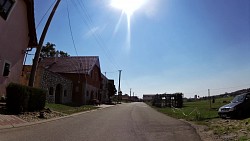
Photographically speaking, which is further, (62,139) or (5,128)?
(5,128)

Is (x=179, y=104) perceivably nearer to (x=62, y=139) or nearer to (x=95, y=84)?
(x=95, y=84)

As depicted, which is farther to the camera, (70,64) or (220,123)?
(70,64)

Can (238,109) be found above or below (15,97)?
below

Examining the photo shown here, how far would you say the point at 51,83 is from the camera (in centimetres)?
2845

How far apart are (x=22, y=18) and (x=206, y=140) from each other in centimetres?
1775

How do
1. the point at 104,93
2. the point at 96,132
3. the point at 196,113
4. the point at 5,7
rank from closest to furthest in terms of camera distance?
the point at 96,132 < the point at 5,7 < the point at 196,113 < the point at 104,93

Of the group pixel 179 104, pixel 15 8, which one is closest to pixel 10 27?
pixel 15 8

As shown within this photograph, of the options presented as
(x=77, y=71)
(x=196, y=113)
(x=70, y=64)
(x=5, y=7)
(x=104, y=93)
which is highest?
(x=5, y=7)

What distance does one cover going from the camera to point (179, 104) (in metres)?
41.7

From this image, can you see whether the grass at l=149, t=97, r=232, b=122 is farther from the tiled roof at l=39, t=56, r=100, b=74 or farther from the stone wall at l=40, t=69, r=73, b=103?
the tiled roof at l=39, t=56, r=100, b=74

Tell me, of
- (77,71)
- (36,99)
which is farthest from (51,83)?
(77,71)

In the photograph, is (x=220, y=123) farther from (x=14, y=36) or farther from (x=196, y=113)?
(x=14, y=36)

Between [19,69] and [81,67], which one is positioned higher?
[81,67]

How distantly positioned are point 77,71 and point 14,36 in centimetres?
2488
